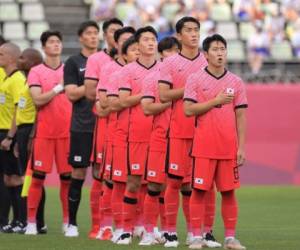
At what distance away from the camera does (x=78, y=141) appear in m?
A: 15.3

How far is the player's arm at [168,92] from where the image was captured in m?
13.4

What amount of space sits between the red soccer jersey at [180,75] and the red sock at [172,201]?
492 mm

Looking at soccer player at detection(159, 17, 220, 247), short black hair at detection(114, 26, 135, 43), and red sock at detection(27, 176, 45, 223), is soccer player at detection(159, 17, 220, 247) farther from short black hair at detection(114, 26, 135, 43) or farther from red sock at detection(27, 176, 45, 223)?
red sock at detection(27, 176, 45, 223)

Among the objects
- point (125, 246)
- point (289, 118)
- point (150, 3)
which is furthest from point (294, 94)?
point (125, 246)

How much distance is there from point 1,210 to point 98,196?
70.6 inches

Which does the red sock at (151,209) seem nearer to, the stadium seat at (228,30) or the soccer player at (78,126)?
the soccer player at (78,126)

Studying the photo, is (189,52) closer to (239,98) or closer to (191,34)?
(191,34)

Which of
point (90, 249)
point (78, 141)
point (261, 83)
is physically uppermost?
point (261, 83)

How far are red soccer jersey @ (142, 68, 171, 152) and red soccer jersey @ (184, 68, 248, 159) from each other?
880mm

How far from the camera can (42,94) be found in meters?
15.6

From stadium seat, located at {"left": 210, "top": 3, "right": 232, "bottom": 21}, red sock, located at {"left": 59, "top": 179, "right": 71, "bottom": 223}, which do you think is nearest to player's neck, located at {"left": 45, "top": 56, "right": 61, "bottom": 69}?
red sock, located at {"left": 59, "top": 179, "right": 71, "bottom": 223}

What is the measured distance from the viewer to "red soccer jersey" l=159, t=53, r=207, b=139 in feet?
44.4

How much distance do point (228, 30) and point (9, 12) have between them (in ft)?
16.2

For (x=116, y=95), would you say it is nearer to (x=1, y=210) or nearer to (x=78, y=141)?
(x=78, y=141)
